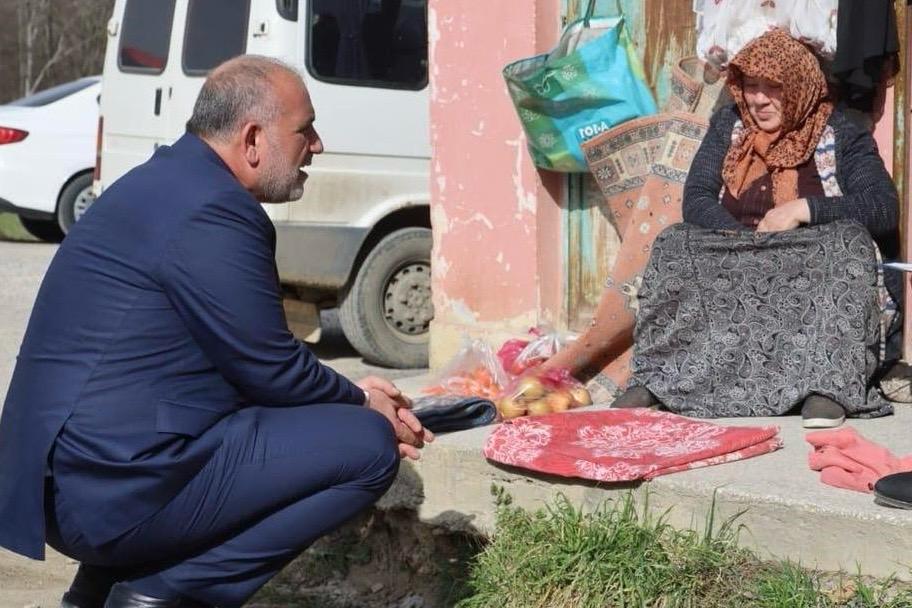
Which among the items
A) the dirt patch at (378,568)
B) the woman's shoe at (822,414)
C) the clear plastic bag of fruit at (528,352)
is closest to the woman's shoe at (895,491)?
the woman's shoe at (822,414)

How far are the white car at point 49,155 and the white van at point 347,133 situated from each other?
4.60 meters

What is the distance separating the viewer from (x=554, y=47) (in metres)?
5.93

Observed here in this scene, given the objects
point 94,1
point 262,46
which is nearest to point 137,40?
point 262,46

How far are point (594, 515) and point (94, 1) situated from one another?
919 inches

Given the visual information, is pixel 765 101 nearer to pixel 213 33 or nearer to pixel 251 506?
pixel 251 506

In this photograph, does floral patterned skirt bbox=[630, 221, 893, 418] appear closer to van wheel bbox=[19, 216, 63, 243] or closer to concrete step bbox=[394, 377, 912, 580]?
concrete step bbox=[394, 377, 912, 580]

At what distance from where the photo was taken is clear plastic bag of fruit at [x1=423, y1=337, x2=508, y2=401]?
5.51 m

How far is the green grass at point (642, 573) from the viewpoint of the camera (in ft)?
12.0

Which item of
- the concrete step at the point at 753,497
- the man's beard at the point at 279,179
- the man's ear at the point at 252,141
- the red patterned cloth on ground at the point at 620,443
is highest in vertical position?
the man's ear at the point at 252,141

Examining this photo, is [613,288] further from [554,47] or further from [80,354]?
[80,354]

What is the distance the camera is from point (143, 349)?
3.22 meters

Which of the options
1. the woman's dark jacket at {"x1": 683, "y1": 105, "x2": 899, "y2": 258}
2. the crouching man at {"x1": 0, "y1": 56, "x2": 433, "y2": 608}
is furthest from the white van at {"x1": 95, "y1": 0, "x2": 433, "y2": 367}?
the crouching man at {"x1": 0, "y1": 56, "x2": 433, "y2": 608}

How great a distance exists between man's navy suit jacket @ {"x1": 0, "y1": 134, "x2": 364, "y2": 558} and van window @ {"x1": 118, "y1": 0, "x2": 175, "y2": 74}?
16.5 feet

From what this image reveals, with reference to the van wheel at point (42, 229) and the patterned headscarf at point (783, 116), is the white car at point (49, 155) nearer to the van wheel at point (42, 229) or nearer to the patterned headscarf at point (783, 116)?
the van wheel at point (42, 229)
